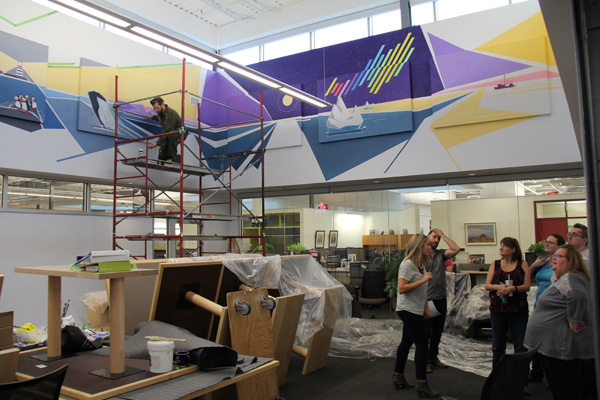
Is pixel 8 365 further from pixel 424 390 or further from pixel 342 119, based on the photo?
pixel 342 119

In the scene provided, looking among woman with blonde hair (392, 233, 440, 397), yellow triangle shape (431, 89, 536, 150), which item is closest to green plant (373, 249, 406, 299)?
yellow triangle shape (431, 89, 536, 150)

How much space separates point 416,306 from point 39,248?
5.33 meters

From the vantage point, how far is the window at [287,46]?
28.7 feet

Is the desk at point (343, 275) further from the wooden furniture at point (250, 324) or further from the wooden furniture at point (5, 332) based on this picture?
the wooden furniture at point (5, 332)

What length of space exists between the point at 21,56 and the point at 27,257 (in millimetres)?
2705

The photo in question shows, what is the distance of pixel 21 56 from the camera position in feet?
19.7

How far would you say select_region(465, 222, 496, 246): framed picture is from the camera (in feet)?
21.5

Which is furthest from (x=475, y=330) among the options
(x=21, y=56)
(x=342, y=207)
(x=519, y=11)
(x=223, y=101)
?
(x=21, y=56)

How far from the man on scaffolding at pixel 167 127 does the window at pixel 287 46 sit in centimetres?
280

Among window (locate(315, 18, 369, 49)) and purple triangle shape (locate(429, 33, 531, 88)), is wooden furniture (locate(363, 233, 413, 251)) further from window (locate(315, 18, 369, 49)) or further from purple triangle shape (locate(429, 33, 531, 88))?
window (locate(315, 18, 369, 49))

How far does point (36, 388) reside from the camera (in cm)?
164

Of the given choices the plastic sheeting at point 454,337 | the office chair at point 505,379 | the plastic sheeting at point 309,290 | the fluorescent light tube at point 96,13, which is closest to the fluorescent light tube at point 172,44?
the fluorescent light tube at point 96,13

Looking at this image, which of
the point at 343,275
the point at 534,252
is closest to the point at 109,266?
the point at 534,252

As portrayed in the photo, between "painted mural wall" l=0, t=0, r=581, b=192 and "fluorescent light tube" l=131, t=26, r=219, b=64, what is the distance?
1193 mm
